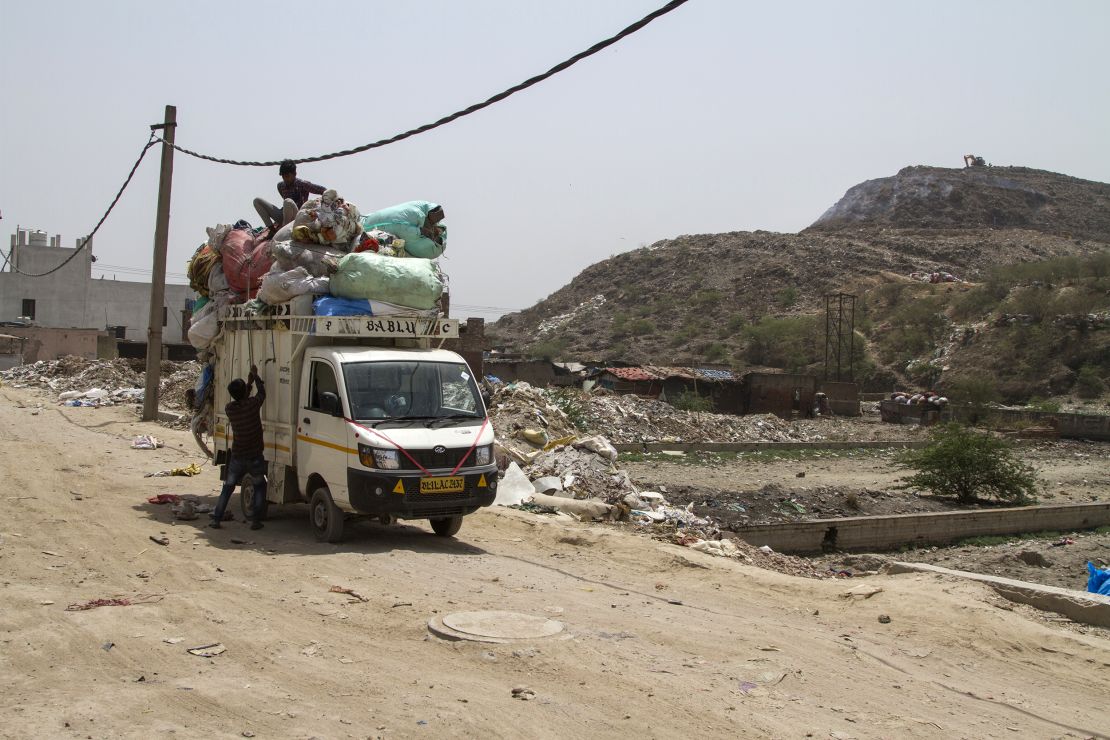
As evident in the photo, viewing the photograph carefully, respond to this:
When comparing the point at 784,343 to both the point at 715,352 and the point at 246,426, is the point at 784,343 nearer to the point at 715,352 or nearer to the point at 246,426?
the point at 715,352

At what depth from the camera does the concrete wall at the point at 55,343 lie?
2082 inches

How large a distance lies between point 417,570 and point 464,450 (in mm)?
1438

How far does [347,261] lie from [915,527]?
39.1ft

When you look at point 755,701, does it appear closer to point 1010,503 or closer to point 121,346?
point 1010,503

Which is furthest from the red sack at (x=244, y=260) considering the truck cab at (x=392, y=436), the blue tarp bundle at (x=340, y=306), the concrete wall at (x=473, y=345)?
the concrete wall at (x=473, y=345)

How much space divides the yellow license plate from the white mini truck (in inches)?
0.4

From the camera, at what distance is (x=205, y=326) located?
1287 cm

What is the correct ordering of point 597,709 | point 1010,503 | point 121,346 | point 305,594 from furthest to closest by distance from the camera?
point 121,346, point 1010,503, point 305,594, point 597,709

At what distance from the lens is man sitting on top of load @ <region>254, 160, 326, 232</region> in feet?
40.8

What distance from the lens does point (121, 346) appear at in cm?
5572

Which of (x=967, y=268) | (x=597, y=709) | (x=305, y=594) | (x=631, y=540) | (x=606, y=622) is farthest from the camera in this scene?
(x=967, y=268)

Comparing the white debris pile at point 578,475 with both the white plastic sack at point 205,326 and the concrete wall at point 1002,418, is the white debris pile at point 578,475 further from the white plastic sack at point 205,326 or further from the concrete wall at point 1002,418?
the concrete wall at point 1002,418

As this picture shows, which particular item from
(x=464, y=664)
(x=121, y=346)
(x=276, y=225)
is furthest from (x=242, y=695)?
(x=121, y=346)

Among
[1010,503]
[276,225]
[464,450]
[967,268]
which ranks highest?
[967,268]
